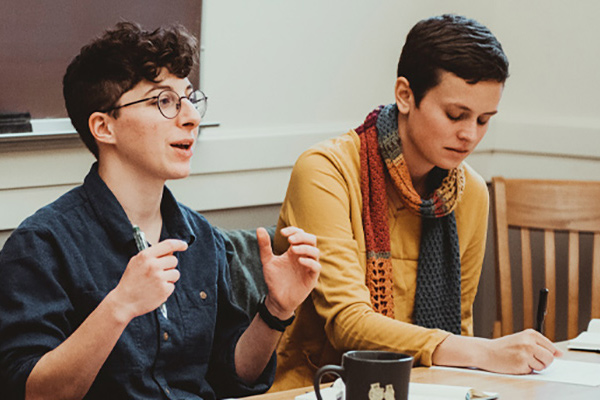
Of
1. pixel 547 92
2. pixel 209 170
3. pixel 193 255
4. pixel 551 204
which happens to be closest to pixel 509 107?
pixel 547 92

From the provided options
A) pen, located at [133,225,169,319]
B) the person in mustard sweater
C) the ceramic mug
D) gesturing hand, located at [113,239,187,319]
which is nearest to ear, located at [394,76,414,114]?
the person in mustard sweater

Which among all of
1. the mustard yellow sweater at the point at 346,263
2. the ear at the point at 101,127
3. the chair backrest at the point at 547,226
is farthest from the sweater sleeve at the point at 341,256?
the chair backrest at the point at 547,226

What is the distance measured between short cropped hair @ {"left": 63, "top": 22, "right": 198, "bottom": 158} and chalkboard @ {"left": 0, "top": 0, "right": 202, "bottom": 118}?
40cm

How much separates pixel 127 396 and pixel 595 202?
A: 5.63ft

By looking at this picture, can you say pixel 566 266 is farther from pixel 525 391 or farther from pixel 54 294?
pixel 54 294

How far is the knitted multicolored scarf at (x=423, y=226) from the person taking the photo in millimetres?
2014

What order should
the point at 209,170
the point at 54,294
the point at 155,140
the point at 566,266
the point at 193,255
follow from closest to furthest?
the point at 54,294
the point at 155,140
the point at 193,255
the point at 209,170
the point at 566,266

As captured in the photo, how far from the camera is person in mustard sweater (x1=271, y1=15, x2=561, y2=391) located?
1.88 metres

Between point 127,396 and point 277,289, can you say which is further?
point 277,289

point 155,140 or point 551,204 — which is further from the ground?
point 155,140

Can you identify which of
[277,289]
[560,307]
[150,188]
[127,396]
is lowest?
[560,307]

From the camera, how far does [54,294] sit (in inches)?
56.3

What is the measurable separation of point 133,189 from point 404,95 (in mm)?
747

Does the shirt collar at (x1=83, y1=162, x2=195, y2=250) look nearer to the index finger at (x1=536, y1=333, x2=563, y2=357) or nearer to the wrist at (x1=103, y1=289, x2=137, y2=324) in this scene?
the wrist at (x1=103, y1=289, x2=137, y2=324)
